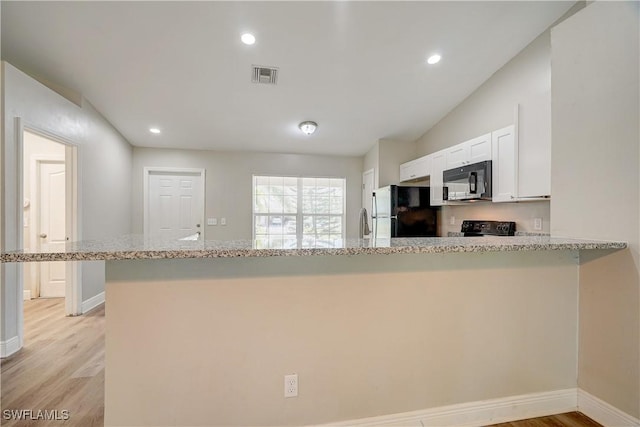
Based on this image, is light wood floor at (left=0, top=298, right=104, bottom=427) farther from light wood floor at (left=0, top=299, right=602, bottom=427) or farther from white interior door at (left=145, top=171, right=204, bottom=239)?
white interior door at (left=145, top=171, right=204, bottom=239)

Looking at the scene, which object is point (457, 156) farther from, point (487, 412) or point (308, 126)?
point (487, 412)

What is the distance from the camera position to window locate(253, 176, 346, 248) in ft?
17.6

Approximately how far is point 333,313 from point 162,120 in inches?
152

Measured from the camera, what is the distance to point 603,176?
1613 millimetres

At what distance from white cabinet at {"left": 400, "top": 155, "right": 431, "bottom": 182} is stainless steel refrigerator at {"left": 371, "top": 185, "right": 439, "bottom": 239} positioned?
0.24 meters

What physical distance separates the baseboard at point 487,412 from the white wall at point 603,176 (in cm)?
18

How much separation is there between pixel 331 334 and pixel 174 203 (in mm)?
4438

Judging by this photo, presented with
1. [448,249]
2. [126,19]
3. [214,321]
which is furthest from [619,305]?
[126,19]

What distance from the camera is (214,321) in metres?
1.40

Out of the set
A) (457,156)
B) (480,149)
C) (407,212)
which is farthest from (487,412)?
(407,212)

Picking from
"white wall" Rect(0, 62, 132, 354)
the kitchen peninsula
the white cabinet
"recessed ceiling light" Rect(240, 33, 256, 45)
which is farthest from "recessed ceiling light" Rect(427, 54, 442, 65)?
"white wall" Rect(0, 62, 132, 354)

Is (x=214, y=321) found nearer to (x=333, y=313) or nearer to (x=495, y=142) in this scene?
(x=333, y=313)

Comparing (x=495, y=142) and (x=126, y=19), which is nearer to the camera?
(x=126, y=19)

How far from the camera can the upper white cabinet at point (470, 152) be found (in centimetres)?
308
